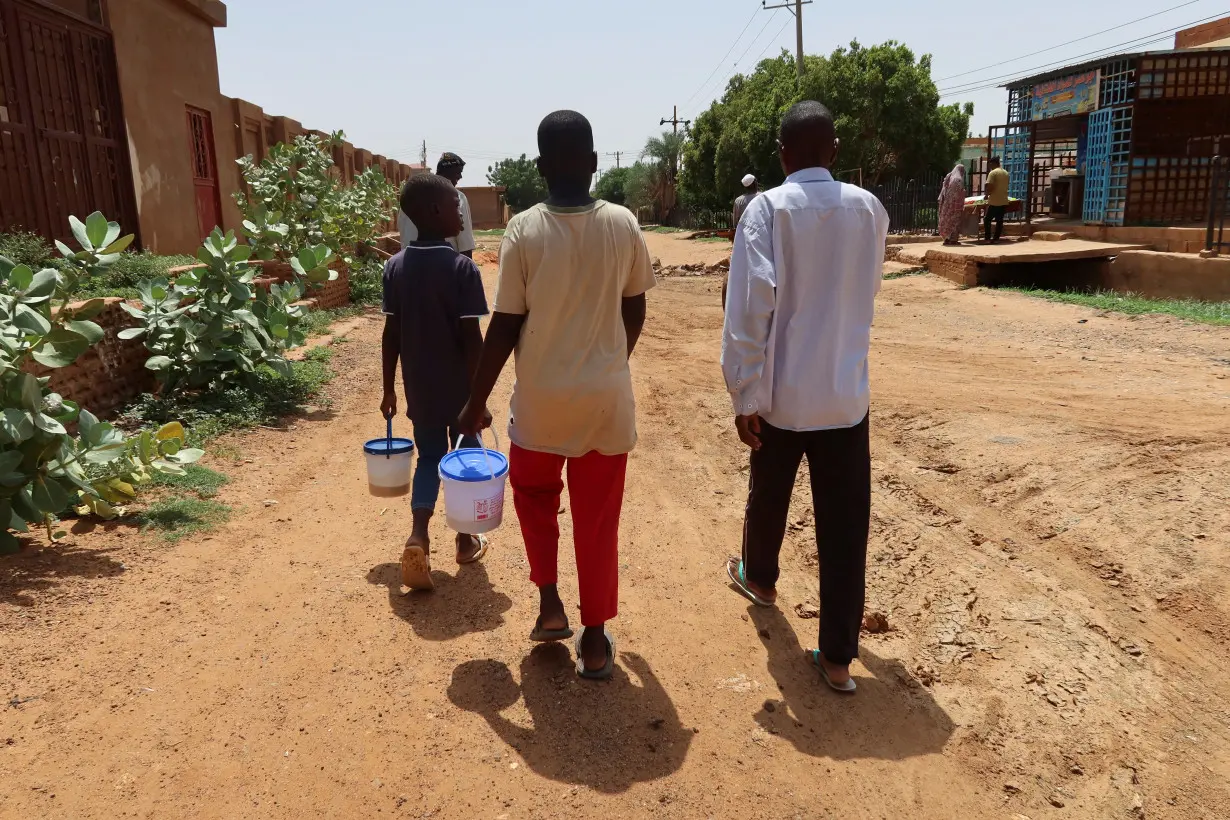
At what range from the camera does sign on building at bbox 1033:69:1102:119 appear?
667 inches

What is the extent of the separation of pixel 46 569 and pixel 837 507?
3.21m

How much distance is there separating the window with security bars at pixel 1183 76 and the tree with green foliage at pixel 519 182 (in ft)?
176

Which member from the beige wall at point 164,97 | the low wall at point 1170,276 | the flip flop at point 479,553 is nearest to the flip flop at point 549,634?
the flip flop at point 479,553

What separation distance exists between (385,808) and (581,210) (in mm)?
1791

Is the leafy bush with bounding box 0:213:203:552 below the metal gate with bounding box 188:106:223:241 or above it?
below

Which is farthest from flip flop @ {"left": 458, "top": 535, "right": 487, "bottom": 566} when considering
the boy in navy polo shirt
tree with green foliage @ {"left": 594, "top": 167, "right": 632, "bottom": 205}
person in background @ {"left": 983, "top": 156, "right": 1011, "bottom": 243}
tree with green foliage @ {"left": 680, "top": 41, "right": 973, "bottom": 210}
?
tree with green foliage @ {"left": 594, "top": 167, "right": 632, "bottom": 205}

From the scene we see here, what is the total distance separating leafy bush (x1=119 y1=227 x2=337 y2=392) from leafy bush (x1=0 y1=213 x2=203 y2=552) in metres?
1.74

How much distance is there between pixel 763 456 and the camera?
304 cm

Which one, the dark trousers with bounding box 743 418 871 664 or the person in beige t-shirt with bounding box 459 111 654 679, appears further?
the dark trousers with bounding box 743 418 871 664

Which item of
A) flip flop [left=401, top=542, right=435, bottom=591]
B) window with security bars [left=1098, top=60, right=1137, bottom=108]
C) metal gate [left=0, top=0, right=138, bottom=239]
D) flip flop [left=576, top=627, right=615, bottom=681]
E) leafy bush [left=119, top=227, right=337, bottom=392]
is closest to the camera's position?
flip flop [left=576, top=627, right=615, bottom=681]

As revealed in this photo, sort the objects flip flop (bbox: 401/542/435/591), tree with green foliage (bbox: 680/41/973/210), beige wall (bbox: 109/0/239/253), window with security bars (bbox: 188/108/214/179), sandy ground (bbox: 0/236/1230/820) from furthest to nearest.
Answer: tree with green foliage (bbox: 680/41/973/210)
window with security bars (bbox: 188/108/214/179)
beige wall (bbox: 109/0/239/253)
flip flop (bbox: 401/542/435/591)
sandy ground (bbox: 0/236/1230/820)

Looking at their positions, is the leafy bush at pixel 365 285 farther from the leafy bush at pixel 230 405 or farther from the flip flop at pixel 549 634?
the flip flop at pixel 549 634

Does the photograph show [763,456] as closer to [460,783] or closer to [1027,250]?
[460,783]

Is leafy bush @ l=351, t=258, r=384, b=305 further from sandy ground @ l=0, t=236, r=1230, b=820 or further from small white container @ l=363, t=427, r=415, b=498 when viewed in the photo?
small white container @ l=363, t=427, r=415, b=498
